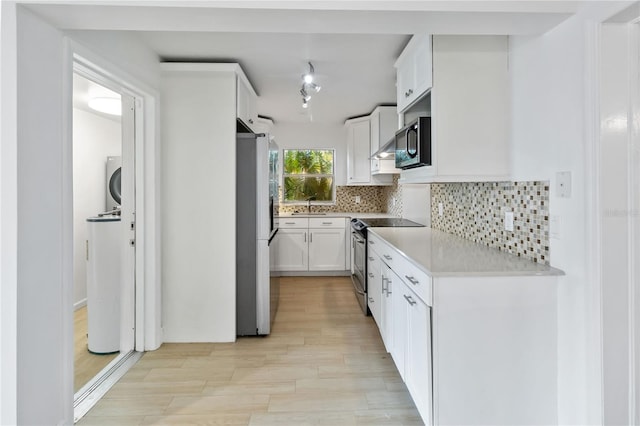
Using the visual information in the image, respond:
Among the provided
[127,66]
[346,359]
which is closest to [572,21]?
[346,359]

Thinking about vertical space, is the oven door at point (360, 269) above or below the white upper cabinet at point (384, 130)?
below

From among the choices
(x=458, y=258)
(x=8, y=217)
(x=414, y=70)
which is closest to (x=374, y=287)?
(x=458, y=258)

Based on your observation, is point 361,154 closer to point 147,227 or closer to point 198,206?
point 198,206

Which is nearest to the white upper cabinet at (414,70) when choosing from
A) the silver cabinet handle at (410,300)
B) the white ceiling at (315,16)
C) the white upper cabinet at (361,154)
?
the white ceiling at (315,16)

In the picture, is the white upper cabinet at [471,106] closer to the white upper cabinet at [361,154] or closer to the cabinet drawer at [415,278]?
the cabinet drawer at [415,278]

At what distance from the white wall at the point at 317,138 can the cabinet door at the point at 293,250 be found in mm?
1171

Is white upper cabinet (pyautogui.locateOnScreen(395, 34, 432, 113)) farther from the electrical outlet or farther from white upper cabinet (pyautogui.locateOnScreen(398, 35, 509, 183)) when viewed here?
the electrical outlet

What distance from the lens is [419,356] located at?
1625 millimetres

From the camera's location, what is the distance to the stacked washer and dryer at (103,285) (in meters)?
2.54

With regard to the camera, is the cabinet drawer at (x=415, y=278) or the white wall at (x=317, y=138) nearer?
the cabinet drawer at (x=415, y=278)

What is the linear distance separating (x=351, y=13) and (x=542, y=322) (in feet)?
5.16

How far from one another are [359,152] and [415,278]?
133 inches

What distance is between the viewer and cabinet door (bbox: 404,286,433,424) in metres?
1.51

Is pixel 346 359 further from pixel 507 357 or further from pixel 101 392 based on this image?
pixel 101 392
